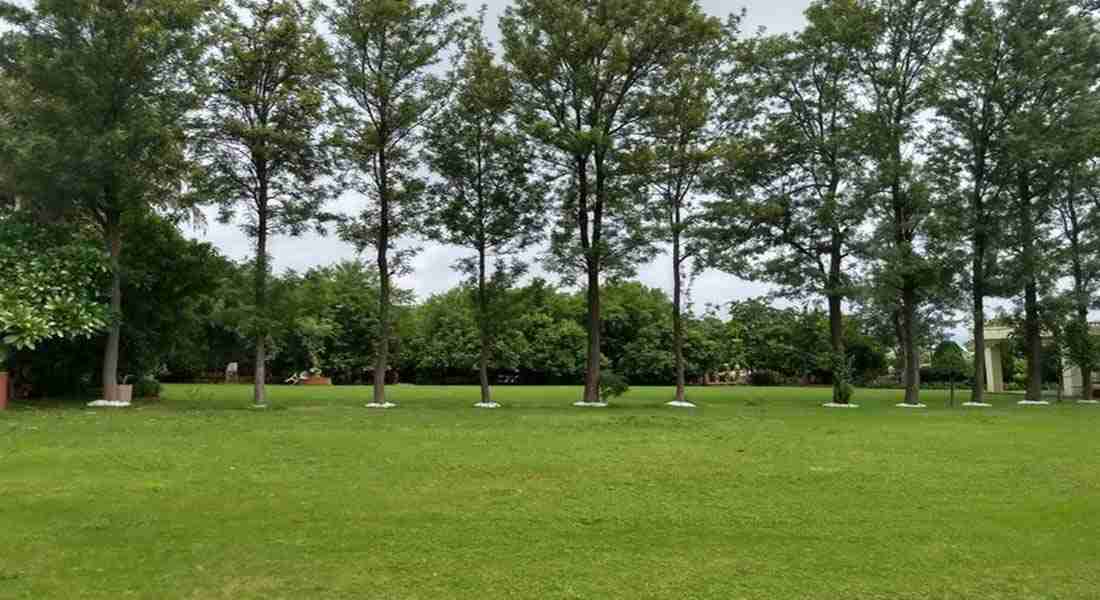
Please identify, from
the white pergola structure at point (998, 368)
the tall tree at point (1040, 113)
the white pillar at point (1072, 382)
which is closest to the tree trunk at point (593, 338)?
the tall tree at point (1040, 113)

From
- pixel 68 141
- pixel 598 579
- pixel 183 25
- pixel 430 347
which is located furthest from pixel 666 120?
pixel 430 347

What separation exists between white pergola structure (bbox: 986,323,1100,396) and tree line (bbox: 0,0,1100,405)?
11.1 metres

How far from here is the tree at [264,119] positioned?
2494cm

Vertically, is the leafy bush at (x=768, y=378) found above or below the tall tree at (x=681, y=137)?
below

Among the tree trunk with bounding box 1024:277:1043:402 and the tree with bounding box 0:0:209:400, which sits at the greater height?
the tree with bounding box 0:0:209:400

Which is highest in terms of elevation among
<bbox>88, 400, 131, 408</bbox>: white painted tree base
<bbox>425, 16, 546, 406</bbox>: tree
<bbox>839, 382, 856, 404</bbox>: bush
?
<bbox>425, 16, 546, 406</bbox>: tree

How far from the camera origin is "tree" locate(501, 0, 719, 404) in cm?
2608

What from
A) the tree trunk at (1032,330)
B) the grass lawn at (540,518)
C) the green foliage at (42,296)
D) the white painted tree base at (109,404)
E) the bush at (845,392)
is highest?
the tree trunk at (1032,330)

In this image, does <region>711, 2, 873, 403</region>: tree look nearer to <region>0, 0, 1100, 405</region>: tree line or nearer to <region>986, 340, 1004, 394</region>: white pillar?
<region>0, 0, 1100, 405</region>: tree line

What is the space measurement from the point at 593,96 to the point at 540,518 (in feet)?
70.6

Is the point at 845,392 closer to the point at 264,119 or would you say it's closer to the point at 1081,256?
the point at 1081,256

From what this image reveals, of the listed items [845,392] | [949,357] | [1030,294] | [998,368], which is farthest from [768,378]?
[845,392]

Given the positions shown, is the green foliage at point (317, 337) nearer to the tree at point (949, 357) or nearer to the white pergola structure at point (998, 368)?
the tree at point (949, 357)

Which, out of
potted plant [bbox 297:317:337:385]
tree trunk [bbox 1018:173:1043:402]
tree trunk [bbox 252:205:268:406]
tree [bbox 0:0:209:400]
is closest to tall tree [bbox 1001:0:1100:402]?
tree trunk [bbox 1018:173:1043:402]
